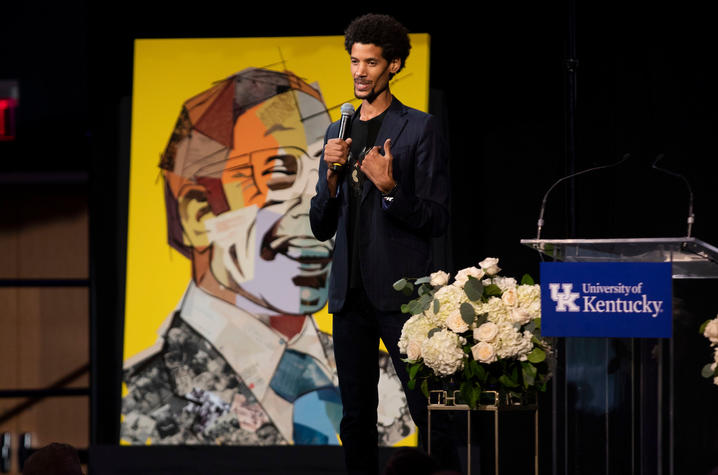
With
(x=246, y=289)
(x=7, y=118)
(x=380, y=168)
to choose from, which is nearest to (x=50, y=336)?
(x=7, y=118)

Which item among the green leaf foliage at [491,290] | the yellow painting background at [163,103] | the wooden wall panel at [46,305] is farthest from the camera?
the wooden wall panel at [46,305]

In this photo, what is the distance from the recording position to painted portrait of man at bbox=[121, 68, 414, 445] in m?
4.41

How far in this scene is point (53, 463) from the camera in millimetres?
2318

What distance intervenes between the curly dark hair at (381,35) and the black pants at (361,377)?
0.77 m

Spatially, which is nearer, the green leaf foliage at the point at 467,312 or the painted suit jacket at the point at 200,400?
the green leaf foliage at the point at 467,312

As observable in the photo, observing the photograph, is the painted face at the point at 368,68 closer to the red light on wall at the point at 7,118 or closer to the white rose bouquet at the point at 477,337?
the white rose bouquet at the point at 477,337

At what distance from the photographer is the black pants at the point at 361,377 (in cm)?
300

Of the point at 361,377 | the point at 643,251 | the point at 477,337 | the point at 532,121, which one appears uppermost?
the point at 532,121

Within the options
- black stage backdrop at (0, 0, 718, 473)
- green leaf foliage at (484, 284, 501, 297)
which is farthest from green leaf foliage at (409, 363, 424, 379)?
black stage backdrop at (0, 0, 718, 473)

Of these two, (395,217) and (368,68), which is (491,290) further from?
(368,68)

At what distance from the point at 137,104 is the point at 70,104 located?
53.9 inches

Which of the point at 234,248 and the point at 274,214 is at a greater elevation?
the point at 274,214

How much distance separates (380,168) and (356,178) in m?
0.20

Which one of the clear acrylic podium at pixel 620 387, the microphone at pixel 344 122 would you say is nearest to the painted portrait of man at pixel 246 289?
the microphone at pixel 344 122
